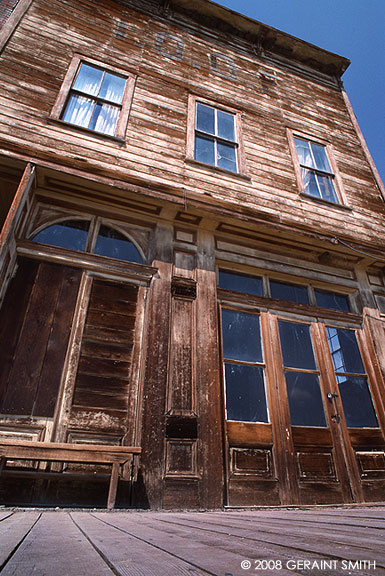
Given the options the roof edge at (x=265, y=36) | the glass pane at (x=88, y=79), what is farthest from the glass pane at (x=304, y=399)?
the roof edge at (x=265, y=36)

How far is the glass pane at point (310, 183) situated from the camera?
686 centimetres

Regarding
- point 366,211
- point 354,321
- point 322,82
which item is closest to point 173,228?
point 354,321

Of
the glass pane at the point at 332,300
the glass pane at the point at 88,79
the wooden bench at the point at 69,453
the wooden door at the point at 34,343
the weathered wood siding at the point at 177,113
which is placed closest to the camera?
the wooden bench at the point at 69,453

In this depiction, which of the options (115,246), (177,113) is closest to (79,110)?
(177,113)

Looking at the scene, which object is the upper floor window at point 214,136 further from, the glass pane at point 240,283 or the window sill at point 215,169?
the glass pane at point 240,283

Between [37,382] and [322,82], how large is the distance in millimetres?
10425

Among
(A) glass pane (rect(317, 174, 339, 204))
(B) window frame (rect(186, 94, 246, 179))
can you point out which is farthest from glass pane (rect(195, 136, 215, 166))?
(A) glass pane (rect(317, 174, 339, 204))

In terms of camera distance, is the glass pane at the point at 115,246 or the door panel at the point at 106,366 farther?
the glass pane at the point at 115,246

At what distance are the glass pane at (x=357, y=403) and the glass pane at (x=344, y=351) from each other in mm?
169

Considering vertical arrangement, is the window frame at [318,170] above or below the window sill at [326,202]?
above

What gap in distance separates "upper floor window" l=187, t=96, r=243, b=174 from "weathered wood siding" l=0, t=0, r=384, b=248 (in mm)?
196

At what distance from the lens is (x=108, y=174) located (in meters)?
4.74

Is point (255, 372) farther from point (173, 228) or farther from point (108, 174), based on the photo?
point (108, 174)

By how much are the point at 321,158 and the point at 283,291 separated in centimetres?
391
